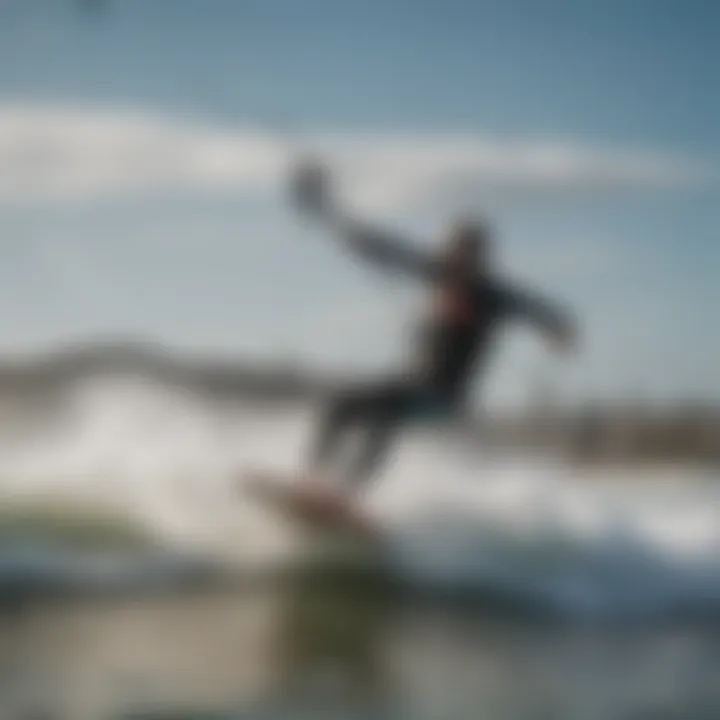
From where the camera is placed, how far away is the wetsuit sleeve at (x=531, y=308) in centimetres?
152

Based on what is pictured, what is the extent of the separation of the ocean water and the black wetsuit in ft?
0.10

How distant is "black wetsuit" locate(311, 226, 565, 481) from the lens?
59.5 inches

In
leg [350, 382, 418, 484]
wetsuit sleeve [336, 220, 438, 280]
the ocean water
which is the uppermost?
wetsuit sleeve [336, 220, 438, 280]

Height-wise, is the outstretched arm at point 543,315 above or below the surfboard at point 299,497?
above

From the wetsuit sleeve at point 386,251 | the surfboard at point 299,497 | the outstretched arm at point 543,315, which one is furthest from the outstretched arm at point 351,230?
the surfboard at point 299,497

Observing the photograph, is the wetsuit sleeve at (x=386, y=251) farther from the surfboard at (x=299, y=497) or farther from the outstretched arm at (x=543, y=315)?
the surfboard at (x=299, y=497)

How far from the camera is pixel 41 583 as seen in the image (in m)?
1.50

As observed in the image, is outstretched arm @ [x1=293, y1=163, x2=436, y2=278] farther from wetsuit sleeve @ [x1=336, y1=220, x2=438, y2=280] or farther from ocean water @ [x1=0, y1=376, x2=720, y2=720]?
ocean water @ [x1=0, y1=376, x2=720, y2=720]

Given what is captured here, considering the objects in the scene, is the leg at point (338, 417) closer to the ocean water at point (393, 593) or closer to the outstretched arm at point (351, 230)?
the ocean water at point (393, 593)

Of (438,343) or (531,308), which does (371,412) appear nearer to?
(438,343)

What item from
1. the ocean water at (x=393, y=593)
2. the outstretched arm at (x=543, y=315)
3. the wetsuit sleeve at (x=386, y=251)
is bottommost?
the ocean water at (x=393, y=593)

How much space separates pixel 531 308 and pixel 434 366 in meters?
0.12

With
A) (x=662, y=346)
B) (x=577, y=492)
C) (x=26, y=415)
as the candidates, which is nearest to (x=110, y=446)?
(x=26, y=415)

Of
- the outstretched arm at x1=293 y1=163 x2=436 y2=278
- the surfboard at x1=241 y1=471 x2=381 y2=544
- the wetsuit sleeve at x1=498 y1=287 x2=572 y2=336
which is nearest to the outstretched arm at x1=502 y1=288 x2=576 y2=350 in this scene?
the wetsuit sleeve at x1=498 y1=287 x2=572 y2=336
